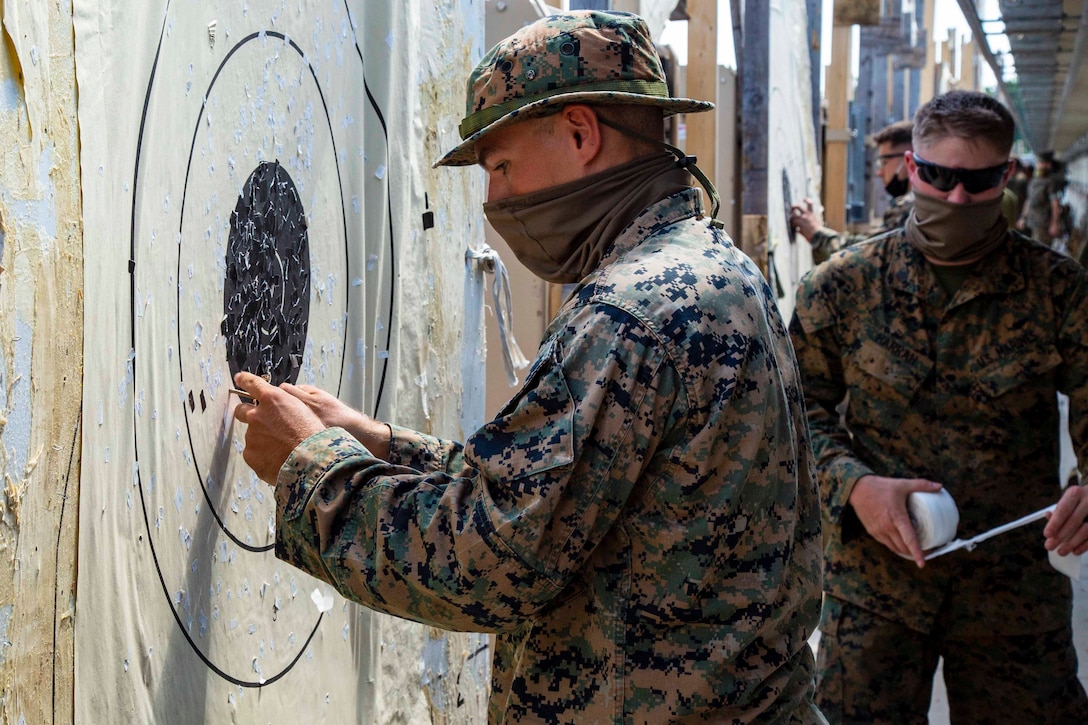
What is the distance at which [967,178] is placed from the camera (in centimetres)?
277

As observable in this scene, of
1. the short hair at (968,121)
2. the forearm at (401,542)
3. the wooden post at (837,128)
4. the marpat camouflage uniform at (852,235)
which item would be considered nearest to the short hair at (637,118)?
the forearm at (401,542)

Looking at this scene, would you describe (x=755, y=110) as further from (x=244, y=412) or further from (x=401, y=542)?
(x=401, y=542)

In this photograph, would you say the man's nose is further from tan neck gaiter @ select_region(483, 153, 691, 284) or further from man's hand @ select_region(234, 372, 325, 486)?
man's hand @ select_region(234, 372, 325, 486)

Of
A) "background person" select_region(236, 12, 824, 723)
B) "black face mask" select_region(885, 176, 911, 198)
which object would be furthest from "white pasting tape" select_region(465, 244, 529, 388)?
"black face mask" select_region(885, 176, 911, 198)

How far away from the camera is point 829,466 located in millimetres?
2785

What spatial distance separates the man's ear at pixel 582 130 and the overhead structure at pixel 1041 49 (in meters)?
4.59

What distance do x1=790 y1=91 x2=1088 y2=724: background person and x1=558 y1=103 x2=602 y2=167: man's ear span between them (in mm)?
1374

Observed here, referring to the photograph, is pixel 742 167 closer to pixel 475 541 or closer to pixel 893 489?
pixel 893 489

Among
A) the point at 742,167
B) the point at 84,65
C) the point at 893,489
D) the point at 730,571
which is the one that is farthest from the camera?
the point at 742,167

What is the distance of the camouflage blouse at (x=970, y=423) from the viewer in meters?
2.71

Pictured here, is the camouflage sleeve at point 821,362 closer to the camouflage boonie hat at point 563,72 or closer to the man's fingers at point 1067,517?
the man's fingers at point 1067,517

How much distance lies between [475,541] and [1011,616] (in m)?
1.75

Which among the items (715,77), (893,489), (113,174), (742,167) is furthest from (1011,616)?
(742,167)

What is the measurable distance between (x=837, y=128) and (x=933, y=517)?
642 cm
